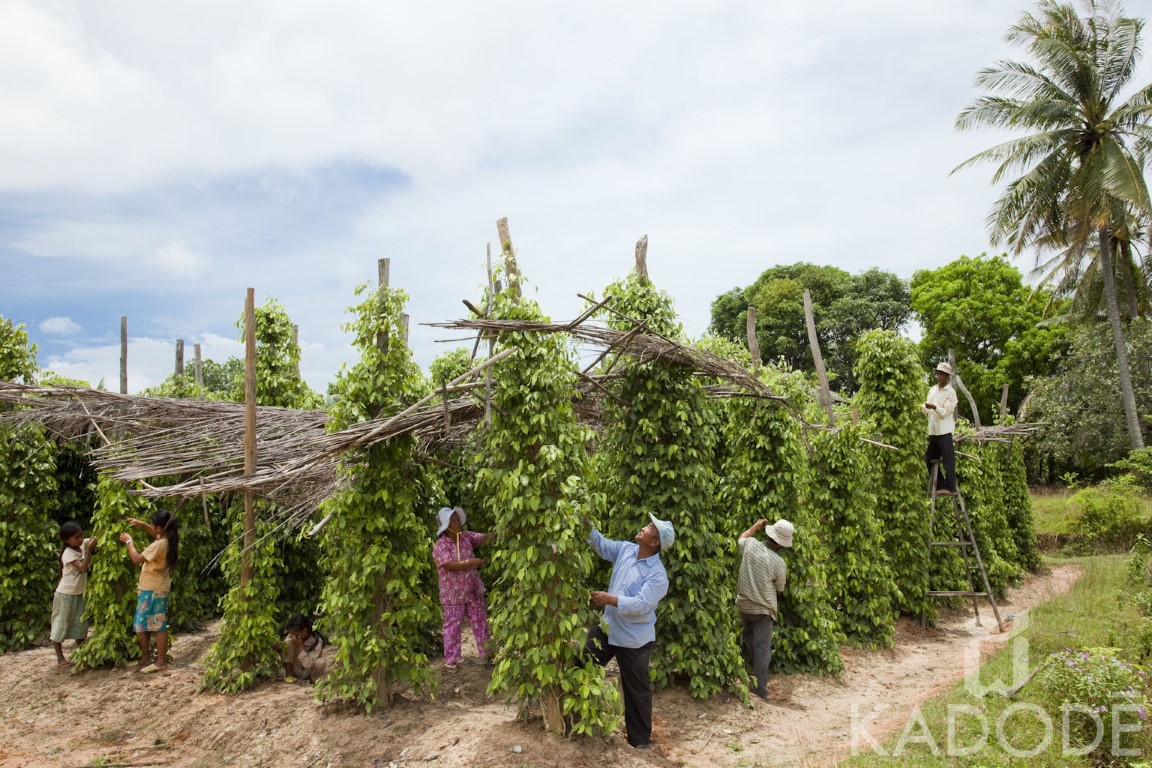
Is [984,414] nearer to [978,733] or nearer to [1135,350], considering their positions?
[1135,350]

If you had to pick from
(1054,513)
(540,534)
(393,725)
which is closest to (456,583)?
(393,725)

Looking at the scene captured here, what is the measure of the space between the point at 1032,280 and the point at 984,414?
22.1 ft

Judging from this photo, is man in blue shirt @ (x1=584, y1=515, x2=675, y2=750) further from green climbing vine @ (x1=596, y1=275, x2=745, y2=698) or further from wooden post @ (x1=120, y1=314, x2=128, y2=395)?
wooden post @ (x1=120, y1=314, x2=128, y2=395)

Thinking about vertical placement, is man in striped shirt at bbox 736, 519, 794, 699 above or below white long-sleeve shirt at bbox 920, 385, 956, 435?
below

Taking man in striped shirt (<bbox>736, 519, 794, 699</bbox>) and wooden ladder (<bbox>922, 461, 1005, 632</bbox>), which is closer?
man in striped shirt (<bbox>736, 519, 794, 699</bbox>)

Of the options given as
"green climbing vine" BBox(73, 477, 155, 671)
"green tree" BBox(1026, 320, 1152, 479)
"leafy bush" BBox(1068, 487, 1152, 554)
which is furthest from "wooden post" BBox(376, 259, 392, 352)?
"green tree" BBox(1026, 320, 1152, 479)

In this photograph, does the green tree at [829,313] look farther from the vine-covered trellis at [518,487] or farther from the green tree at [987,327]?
the vine-covered trellis at [518,487]

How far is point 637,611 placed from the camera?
5680 mm

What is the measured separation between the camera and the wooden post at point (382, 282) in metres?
6.70

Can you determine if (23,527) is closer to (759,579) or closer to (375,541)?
(375,541)

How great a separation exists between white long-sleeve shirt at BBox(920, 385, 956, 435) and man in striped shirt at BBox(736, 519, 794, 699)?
422 centimetres

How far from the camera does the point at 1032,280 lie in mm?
25672

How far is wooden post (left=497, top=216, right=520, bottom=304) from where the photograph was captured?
613 cm

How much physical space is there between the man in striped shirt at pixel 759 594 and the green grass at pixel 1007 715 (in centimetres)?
106
